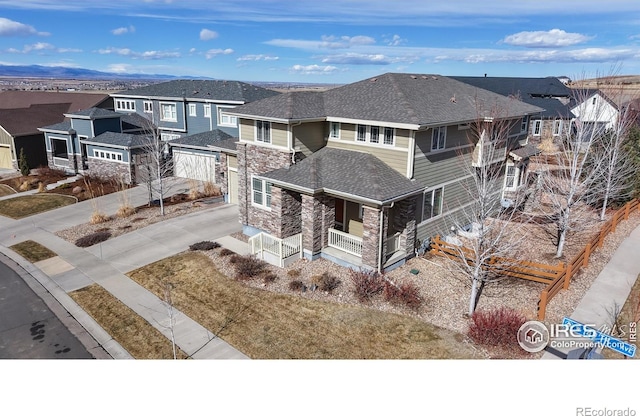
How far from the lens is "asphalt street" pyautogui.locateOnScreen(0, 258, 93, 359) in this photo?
1186cm

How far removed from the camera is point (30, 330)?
13.0 m

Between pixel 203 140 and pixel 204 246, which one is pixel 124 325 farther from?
pixel 203 140

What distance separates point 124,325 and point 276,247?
6.26 meters

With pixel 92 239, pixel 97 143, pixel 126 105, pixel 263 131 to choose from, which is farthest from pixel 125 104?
pixel 263 131

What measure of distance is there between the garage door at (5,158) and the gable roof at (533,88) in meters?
50.0

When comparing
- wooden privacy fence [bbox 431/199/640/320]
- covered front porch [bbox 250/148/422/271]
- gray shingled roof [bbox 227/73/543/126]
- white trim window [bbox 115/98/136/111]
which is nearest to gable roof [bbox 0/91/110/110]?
white trim window [bbox 115/98/136/111]

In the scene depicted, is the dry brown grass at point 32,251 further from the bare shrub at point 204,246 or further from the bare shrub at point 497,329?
the bare shrub at point 497,329

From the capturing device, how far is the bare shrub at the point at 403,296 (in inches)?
542

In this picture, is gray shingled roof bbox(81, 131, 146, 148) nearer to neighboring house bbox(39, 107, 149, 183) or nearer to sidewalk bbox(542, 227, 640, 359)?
neighboring house bbox(39, 107, 149, 183)

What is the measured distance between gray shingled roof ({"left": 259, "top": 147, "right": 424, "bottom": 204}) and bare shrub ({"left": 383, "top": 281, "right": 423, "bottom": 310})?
299 cm

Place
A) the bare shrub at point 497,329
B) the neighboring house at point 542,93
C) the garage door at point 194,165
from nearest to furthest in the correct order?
the bare shrub at point 497,329 < the garage door at point 194,165 < the neighboring house at point 542,93

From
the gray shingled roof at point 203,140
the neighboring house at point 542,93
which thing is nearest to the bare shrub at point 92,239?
the gray shingled roof at point 203,140
